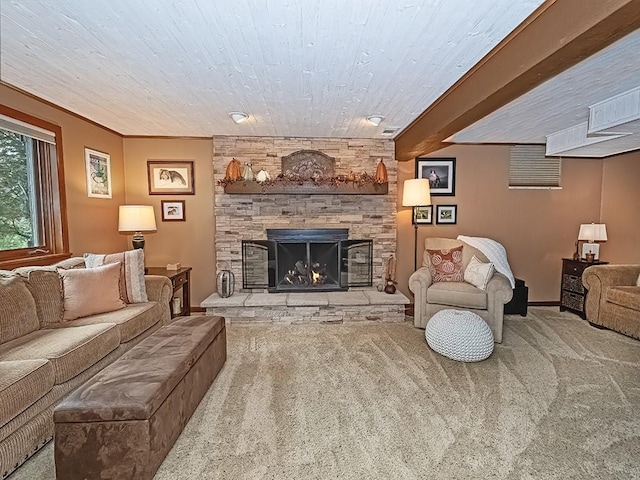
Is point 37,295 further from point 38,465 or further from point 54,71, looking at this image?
point 54,71

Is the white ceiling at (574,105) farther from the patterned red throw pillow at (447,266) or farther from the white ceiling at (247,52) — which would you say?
the patterned red throw pillow at (447,266)

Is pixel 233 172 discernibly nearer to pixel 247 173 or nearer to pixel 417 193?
pixel 247 173

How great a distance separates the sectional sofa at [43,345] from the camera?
5.76 ft

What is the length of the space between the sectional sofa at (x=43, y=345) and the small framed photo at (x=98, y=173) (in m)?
1.06

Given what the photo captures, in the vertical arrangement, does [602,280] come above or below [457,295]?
above

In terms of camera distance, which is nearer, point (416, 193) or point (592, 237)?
point (416, 193)

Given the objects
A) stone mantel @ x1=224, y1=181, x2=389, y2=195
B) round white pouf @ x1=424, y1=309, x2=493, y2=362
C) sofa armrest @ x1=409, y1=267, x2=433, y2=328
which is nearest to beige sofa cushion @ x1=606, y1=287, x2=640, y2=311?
round white pouf @ x1=424, y1=309, x2=493, y2=362

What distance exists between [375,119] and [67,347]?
3133 millimetres

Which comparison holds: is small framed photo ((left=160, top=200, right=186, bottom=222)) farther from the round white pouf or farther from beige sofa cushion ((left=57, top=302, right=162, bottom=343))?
the round white pouf

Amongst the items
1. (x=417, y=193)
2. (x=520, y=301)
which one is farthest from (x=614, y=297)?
(x=417, y=193)

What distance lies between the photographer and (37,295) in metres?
2.51

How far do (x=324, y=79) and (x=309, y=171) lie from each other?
1997 millimetres

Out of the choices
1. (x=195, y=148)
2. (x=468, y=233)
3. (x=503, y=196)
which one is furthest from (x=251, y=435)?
(x=503, y=196)

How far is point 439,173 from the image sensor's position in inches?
187
